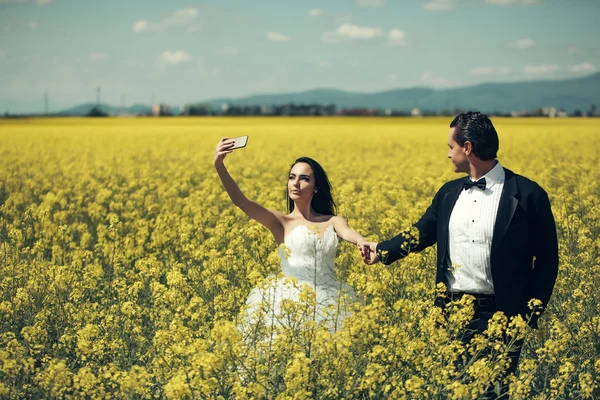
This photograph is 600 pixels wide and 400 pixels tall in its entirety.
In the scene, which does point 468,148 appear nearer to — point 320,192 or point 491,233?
point 491,233

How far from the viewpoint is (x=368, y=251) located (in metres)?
5.05

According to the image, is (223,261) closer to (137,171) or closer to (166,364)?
(166,364)

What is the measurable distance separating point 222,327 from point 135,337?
6.39 ft

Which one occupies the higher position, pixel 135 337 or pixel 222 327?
pixel 222 327

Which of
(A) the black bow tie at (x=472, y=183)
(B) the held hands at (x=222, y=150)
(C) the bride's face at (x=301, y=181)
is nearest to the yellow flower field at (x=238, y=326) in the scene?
(C) the bride's face at (x=301, y=181)

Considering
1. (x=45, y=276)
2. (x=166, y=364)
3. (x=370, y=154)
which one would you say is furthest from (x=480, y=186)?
(x=370, y=154)

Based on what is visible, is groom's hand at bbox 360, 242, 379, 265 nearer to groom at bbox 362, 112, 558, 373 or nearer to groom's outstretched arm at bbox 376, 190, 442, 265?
groom's outstretched arm at bbox 376, 190, 442, 265

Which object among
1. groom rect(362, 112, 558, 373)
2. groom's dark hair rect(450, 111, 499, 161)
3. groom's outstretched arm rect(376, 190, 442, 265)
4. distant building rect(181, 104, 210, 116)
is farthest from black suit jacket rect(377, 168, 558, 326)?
distant building rect(181, 104, 210, 116)

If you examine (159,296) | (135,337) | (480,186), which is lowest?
(135,337)

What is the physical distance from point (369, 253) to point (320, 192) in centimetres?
73

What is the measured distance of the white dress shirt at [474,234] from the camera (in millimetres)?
4309

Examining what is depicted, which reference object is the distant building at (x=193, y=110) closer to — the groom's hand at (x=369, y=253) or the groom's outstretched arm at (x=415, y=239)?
the groom's hand at (x=369, y=253)

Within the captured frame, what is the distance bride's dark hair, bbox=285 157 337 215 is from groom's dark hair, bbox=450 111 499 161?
1379 mm

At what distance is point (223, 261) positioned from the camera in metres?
5.98
